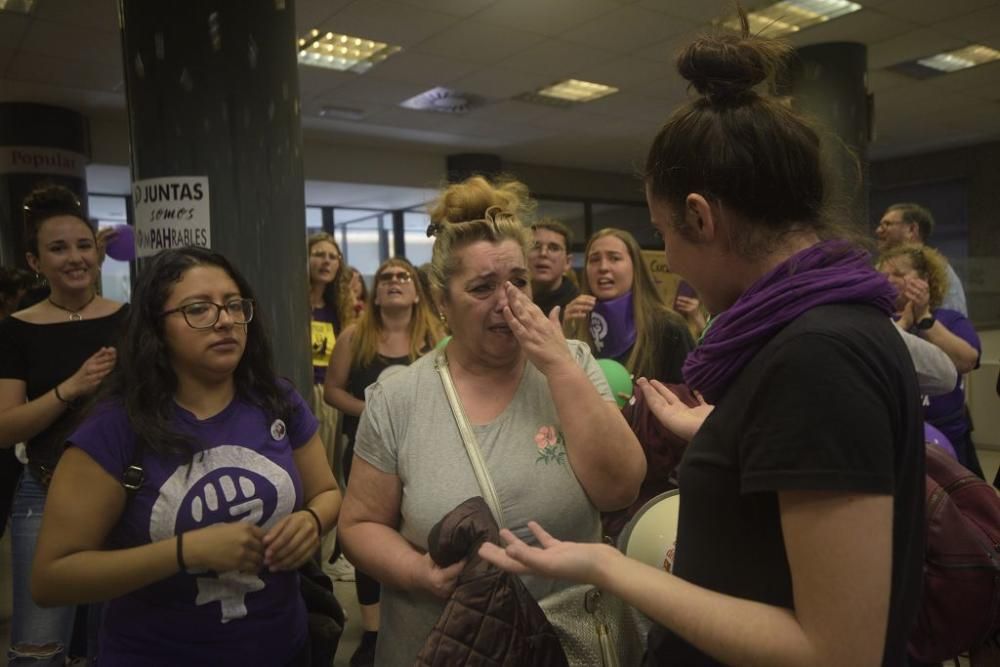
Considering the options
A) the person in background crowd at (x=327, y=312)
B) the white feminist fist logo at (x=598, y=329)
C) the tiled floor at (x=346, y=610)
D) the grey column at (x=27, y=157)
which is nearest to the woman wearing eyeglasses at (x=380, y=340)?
the person in background crowd at (x=327, y=312)

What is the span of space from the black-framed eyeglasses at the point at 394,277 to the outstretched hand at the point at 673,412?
210 cm

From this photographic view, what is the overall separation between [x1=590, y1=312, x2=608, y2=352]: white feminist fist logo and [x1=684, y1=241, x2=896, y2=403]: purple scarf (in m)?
2.06

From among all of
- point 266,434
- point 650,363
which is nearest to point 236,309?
point 266,434

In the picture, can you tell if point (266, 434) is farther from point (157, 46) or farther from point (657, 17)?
point (657, 17)

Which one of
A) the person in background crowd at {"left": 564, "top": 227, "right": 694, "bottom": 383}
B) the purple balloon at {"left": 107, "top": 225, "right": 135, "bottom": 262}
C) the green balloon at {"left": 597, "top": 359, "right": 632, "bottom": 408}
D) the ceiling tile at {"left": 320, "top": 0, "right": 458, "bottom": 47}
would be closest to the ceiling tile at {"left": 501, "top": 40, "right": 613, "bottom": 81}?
the ceiling tile at {"left": 320, "top": 0, "right": 458, "bottom": 47}

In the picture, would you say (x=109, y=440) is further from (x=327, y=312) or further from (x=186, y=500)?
(x=327, y=312)

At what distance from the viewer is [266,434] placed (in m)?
1.58

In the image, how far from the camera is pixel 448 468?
142 cm

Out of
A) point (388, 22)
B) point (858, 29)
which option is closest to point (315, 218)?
point (388, 22)

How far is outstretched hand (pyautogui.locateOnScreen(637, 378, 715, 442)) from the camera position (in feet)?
4.74

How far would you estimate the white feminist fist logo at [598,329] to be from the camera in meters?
2.96

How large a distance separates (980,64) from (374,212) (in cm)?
838

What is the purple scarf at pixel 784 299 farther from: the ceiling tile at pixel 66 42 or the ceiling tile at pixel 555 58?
the ceiling tile at pixel 66 42

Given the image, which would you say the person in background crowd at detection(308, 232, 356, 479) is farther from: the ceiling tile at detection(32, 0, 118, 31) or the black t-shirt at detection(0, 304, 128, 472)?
the ceiling tile at detection(32, 0, 118, 31)
